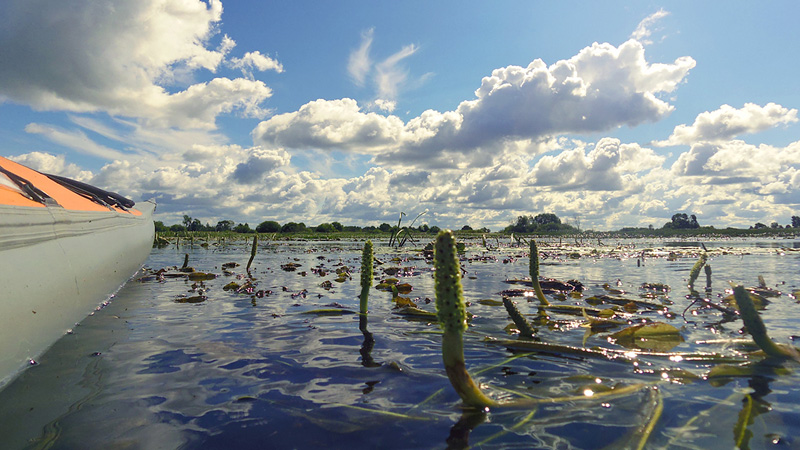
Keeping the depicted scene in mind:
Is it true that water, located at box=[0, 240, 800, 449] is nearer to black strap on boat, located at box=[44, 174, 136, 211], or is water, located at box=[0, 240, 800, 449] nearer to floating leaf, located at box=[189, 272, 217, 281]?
floating leaf, located at box=[189, 272, 217, 281]

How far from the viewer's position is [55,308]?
3598 mm

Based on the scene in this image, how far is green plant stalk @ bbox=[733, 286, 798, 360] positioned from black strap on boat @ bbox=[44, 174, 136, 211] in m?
11.2

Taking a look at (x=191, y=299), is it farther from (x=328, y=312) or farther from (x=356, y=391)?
(x=356, y=391)

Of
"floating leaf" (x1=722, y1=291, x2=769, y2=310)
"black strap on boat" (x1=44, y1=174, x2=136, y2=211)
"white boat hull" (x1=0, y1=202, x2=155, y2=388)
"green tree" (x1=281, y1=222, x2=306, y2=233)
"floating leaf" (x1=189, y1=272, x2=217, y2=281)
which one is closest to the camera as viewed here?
"white boat hull" (x1=0, y1=202, x2=155, y2=388)

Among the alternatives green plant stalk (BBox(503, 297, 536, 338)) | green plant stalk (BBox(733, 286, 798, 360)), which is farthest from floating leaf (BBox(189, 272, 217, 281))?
green plant stalk (BBox(733, 286, 798, 360))

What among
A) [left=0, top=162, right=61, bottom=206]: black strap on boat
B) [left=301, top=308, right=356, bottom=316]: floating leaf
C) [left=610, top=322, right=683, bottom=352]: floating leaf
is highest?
[left=0, top=162, right=61, bottom=206]: black strap on boat

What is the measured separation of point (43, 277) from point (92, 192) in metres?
7.80

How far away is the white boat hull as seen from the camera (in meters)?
2.78

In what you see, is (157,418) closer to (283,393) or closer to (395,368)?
(283,393)

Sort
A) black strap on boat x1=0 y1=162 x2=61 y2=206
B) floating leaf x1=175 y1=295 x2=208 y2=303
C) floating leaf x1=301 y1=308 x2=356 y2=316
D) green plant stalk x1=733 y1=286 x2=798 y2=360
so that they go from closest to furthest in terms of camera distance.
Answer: green plant stalk x1=733 y1=286 x2=798 y2=360, black strap on boat x1=0 y1=162 x2=61 y2=206, floating leaf x1=301 y1=308 x2=356 y2=316, floating leaf x1=175 y1=295 x2=208 y2=303

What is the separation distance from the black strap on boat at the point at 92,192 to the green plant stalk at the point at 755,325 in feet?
36.6

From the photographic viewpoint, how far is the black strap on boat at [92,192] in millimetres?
8979

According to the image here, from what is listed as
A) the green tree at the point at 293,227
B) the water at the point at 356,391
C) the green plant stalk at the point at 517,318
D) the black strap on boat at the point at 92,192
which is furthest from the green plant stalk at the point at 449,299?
the green tree at the point at 293,227

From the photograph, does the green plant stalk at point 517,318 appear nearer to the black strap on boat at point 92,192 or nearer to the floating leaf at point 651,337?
the floating leaf at point 651,337
